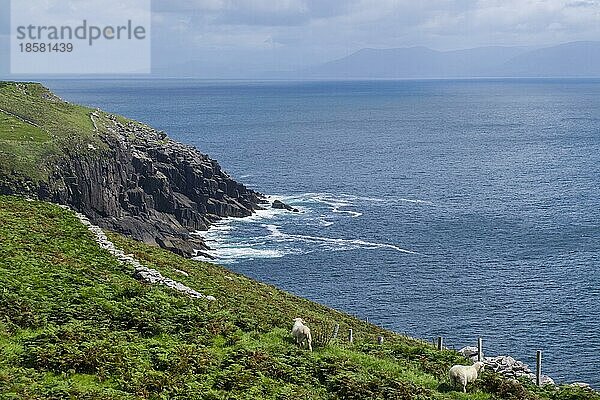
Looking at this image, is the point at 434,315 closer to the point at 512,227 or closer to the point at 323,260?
the point at 323,260

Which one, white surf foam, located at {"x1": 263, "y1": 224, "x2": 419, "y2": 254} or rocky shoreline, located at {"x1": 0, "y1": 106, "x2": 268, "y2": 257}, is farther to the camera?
white surf foam, located at {"x1": 263, "y1": 224, "x2": 419, "y2": 254}

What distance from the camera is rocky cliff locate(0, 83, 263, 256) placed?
81.6m

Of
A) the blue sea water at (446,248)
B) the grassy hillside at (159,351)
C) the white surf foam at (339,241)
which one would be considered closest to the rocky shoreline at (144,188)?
the blue sea water at (446,248)

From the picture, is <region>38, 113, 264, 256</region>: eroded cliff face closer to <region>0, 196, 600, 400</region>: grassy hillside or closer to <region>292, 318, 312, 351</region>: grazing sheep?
<region>0, 196, 600, 400</region>: grassy hillside

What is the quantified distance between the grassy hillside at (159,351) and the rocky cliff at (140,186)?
4462cm

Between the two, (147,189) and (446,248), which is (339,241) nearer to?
(446,248)

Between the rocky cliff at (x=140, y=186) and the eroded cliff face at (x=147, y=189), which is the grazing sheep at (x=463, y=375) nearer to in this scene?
the rocky cliff at (x=140, y=186)

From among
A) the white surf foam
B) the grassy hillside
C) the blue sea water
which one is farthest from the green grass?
the grassy hillside

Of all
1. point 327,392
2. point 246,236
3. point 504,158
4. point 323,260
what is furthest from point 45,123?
point 504,158

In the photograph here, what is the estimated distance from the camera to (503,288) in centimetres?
7538

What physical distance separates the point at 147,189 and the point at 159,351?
262ft

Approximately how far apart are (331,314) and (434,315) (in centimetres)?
2776

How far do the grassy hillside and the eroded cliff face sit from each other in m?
47.9

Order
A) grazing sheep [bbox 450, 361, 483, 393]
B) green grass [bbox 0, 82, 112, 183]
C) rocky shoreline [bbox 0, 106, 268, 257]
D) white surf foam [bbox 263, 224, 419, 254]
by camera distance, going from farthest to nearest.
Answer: white surf foam [bbox 263, 224, 419, 254], rocky shoreline [bbox 0, 106, 268, 257], green grass [bbox 0, 82, 112, 183], grazing sheep [bbox 450, 361, 483, 393]
